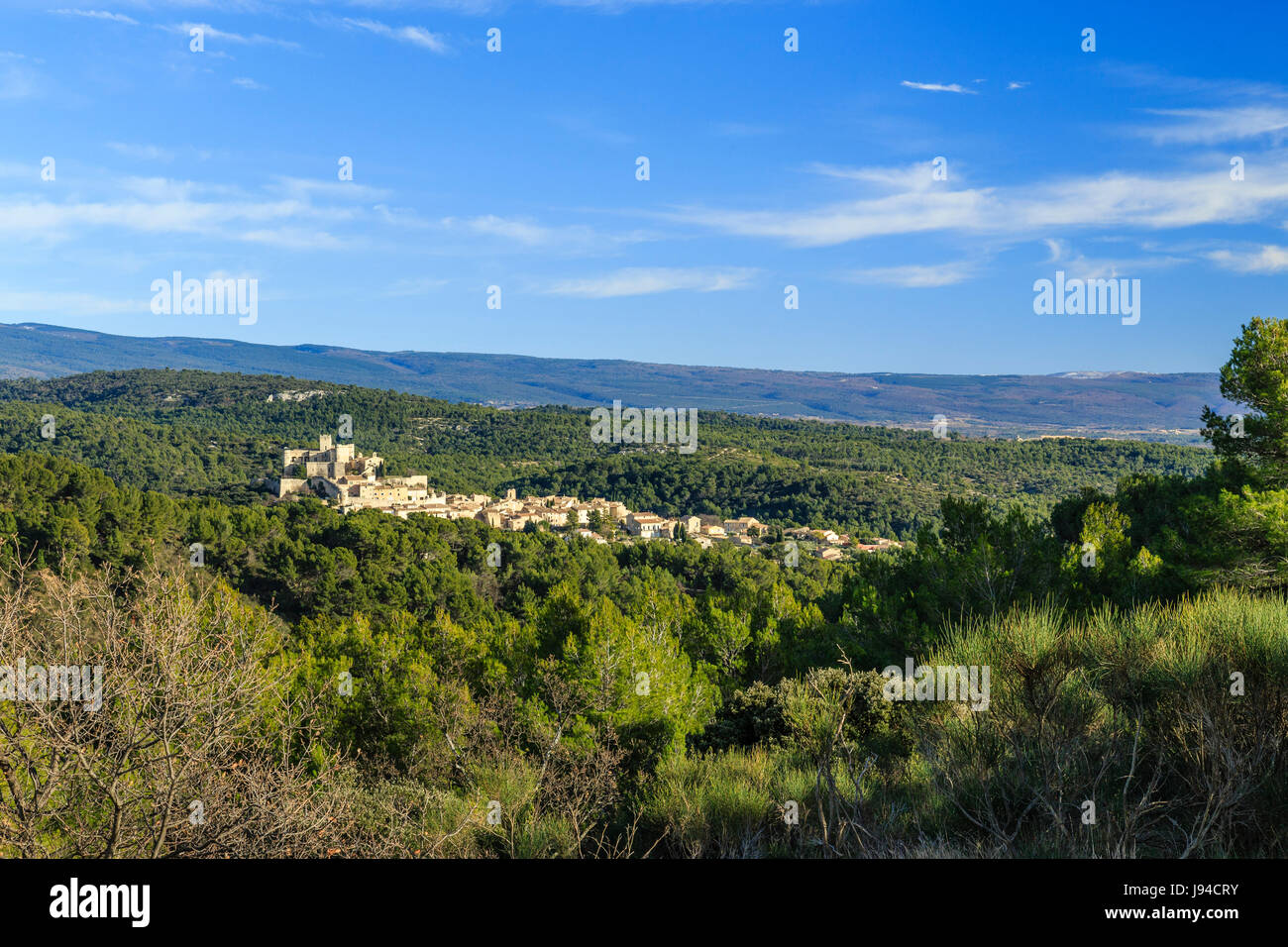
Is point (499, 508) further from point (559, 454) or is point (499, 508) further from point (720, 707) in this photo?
point (559, 454)

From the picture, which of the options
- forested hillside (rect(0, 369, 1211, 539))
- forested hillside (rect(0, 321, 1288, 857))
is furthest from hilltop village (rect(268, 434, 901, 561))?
forested hillside (rect(0, 321, 1288, 857))

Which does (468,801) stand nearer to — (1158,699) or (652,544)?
(1158,699)

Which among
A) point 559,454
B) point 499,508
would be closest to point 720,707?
point 499,508

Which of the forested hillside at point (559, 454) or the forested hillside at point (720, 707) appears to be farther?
the forested hillside at point (559, 454)

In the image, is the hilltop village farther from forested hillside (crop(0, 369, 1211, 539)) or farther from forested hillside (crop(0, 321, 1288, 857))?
forested hillside (crop(0, 321, 1288, 857))

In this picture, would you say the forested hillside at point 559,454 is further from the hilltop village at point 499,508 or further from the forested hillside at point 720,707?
the forested hillside at point 720,707

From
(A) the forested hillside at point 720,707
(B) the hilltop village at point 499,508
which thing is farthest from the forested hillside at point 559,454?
(A) the forested hillside at point 720,707

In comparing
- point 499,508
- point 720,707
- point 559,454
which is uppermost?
point 559,454
